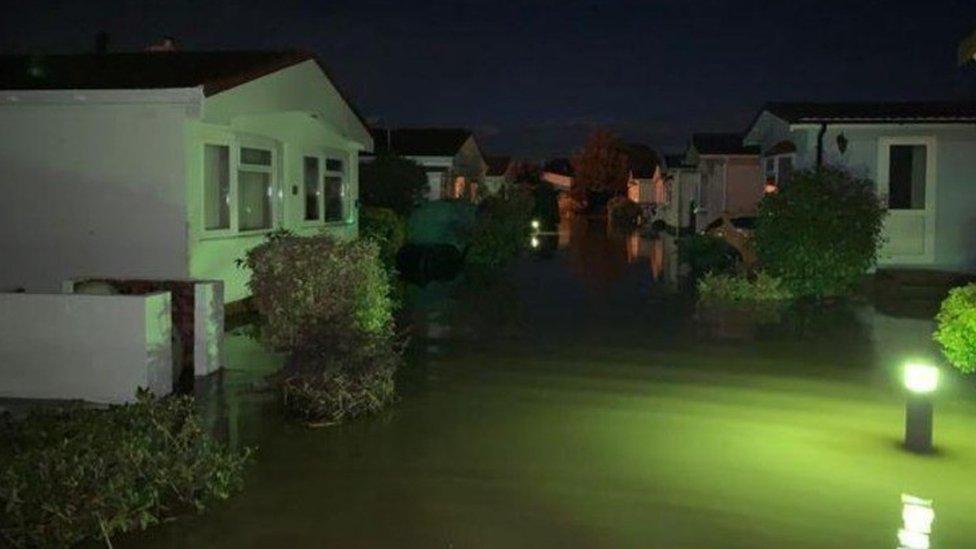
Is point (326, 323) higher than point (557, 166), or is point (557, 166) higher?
point (557, 166)

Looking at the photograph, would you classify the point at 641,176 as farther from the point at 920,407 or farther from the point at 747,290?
the point at 920,407

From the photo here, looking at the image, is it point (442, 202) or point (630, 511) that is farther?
point (442, 202)

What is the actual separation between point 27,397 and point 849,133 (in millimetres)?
16879

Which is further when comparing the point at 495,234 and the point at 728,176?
the point at 728,176

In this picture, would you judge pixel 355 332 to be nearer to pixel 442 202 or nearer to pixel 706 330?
pixel 706 330

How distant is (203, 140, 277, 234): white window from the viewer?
15836 millimetres

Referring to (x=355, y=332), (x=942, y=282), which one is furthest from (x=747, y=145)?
(x=355, y=332)

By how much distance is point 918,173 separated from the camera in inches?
852

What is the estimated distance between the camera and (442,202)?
28.7 m

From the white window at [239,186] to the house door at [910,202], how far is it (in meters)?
11.6

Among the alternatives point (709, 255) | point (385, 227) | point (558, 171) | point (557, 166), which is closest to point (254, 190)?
point (385, 227)

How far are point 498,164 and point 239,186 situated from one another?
63304 mm

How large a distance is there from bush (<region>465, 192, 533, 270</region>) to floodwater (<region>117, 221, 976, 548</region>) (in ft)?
41.5

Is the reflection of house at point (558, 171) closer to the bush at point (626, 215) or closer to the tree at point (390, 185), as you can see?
the bush at point (626, 215)
